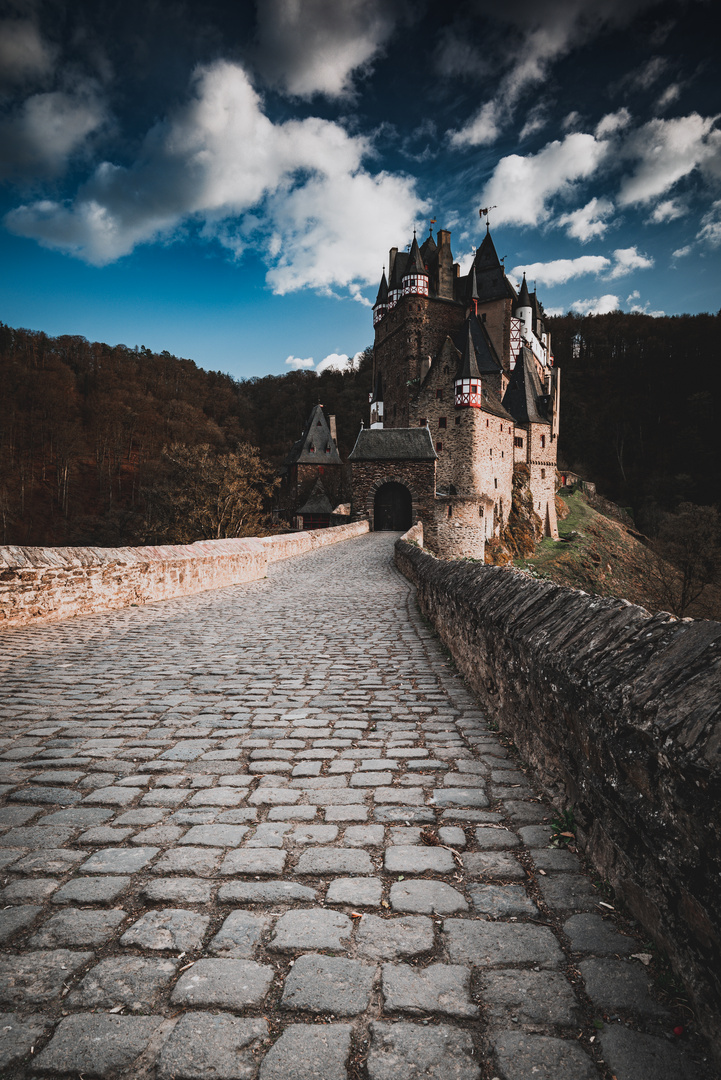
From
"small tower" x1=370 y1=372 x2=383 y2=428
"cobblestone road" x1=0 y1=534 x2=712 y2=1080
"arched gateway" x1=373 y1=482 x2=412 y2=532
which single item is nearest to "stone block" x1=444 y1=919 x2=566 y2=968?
"cobblestone road" x1=0 y1=534 x2=712 y2=1080

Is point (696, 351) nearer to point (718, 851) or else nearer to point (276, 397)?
point (276, 397)

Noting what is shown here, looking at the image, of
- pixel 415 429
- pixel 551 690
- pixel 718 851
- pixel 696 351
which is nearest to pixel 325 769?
pixel 551 690

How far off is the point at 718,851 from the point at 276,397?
79.4 meters

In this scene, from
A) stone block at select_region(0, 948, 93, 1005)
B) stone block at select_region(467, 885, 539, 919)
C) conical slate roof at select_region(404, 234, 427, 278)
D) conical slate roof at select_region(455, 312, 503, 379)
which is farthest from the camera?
conical slate roof at select_region(404, 234, 427, 278)

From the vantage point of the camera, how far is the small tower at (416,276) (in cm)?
4656

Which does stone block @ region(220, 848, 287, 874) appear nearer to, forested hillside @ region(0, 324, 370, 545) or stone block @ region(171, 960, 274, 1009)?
stone block @ region(171, 960, 274, 1009)

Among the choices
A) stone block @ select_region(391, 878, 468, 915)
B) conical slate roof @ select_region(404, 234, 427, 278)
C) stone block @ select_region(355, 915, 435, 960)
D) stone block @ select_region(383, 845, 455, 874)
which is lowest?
stone block @ select_region(383, 845, 455, 874)

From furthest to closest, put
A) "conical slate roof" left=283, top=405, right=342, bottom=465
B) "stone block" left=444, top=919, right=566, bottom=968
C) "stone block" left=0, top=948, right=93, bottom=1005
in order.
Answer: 1. "conical slate roof" left=283, top=405, right=342, bottom=465
2. "stone block" left=444, top=919, right=566, bottom=968
3. "stone block" left=0, top=948, right=93, bottom=1005

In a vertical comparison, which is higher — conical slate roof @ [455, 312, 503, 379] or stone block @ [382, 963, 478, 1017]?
conical slate roof @ [455, 312, 503, 379]

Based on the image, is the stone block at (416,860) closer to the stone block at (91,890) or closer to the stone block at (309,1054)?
the stone block at (309,1054)

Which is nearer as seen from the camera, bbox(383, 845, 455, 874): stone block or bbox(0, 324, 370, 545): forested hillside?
bbox(383, 845, 455, 874): stone block

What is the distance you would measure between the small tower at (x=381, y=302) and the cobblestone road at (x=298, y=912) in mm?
54708

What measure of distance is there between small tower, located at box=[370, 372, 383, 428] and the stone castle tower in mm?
124

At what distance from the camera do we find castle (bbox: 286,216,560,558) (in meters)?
35.8
